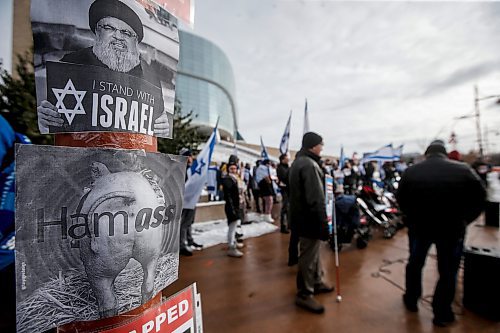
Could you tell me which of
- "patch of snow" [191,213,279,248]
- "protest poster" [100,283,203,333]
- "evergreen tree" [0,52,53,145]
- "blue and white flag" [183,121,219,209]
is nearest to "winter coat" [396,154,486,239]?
"protest poster" [100,283,203,333]

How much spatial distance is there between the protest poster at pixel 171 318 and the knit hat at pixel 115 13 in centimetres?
112

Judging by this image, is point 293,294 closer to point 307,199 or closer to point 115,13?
point 307,199

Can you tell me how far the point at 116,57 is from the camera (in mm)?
988

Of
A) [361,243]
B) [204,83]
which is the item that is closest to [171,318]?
[361,243]

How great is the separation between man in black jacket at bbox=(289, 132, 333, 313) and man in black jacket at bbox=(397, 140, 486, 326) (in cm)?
107

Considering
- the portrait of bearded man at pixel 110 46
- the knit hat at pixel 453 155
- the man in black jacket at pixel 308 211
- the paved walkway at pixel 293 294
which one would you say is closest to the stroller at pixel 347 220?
the paved walkway at pixel 293 294

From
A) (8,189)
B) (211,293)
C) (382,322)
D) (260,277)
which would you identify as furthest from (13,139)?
(382,322)

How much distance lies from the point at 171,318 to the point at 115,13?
128 centimetres

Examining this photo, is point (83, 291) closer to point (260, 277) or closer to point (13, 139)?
point (13, 139)

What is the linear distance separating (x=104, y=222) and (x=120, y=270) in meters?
0.20

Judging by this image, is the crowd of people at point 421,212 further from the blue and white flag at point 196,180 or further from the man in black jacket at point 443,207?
the blue and white flag at point 196,180

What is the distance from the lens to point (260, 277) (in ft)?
13.9

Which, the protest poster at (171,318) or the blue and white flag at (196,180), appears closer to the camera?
the protest poster at (171,318)

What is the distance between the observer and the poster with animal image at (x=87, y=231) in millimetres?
805
